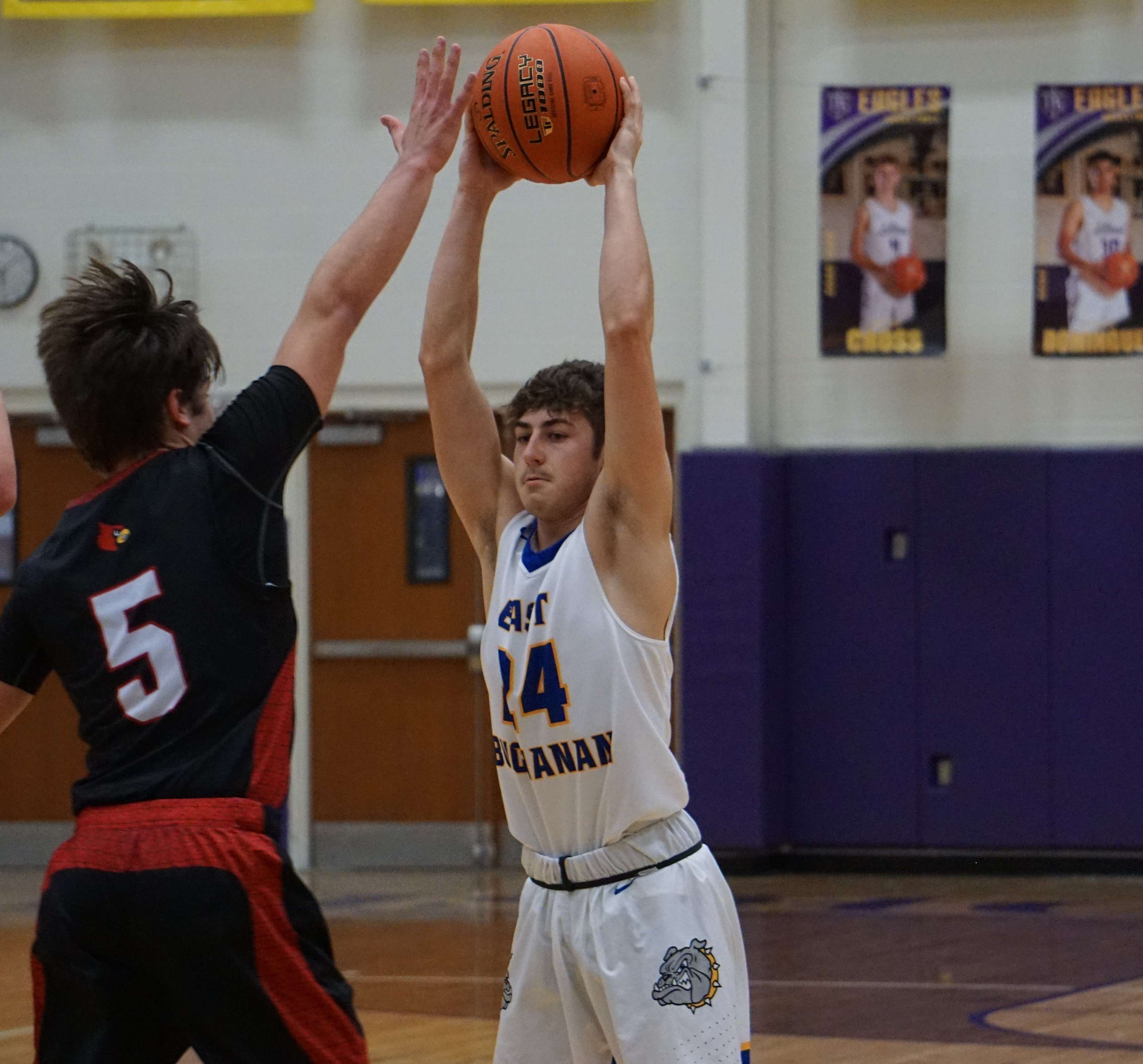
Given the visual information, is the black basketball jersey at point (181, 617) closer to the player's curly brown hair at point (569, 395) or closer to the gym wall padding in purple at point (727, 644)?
the player's curly brown hair at point (569, 395)

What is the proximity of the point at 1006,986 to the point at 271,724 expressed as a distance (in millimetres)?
4749

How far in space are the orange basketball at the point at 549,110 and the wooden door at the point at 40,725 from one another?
23.3 feet

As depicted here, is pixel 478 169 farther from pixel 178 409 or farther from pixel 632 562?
pixel 178 409

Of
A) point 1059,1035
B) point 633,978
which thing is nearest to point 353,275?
point 633,978

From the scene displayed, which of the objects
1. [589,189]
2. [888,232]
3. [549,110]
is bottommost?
→ [549,110]

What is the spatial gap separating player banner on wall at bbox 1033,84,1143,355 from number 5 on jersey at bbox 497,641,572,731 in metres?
6.99

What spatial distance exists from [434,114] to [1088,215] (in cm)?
723

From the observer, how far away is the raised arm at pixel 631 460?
9.04ft

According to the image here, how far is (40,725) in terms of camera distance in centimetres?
984

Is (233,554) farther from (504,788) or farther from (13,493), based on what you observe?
(504,788)

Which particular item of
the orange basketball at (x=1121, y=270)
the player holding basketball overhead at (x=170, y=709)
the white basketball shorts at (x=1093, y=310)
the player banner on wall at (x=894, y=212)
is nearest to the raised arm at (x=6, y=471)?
the player holding basketball overhead at (x=170, y=709)

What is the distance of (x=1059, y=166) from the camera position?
9.20 m

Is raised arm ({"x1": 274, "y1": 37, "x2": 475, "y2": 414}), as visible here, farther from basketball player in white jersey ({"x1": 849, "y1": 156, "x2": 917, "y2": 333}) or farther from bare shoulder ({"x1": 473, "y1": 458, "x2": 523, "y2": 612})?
basketball player in white jersey ({"x1": 849, "y1": 156, "x2": 917, "y2": 333})

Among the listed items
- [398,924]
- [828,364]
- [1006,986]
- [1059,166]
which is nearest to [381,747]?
[398,924]
